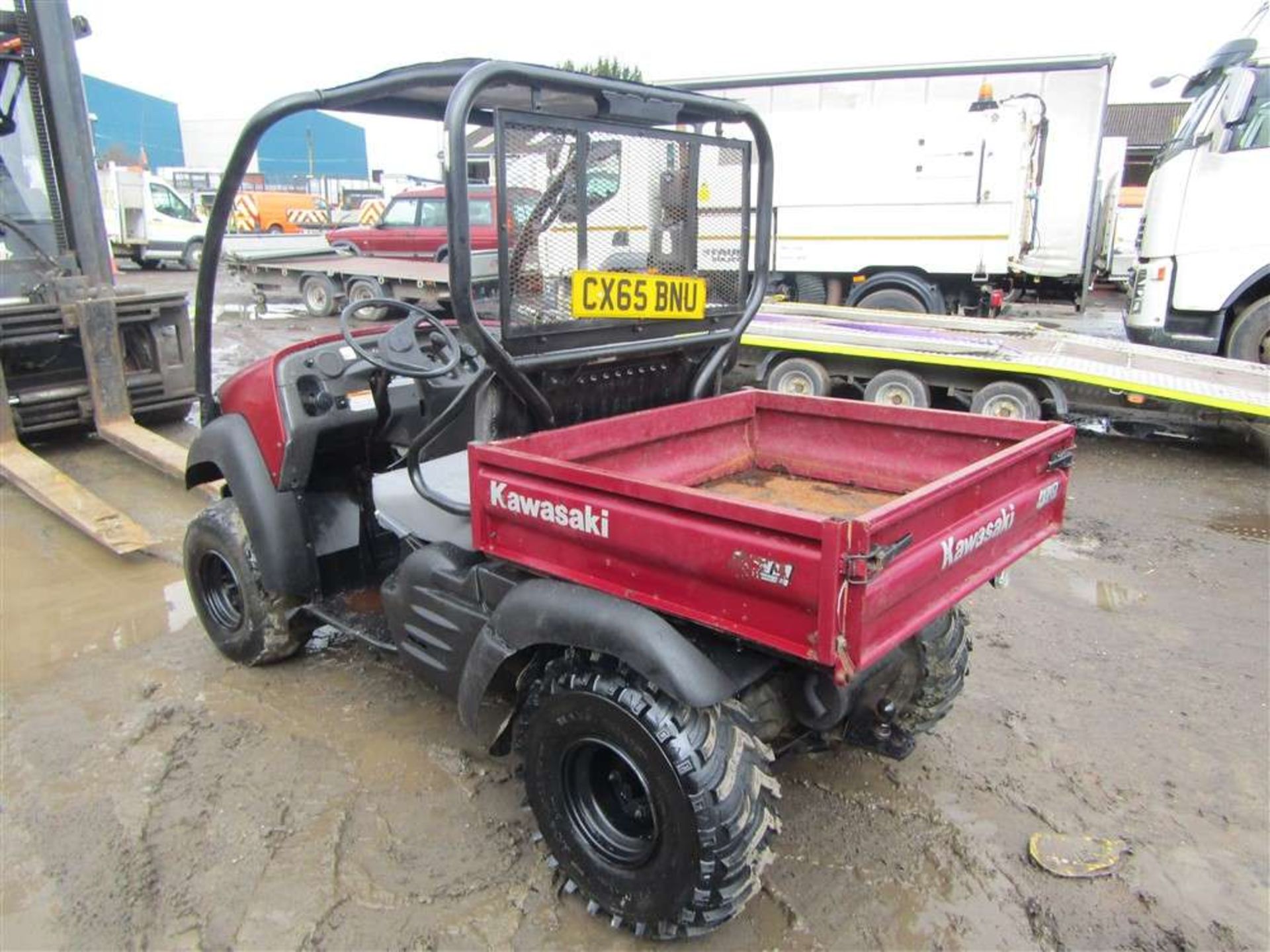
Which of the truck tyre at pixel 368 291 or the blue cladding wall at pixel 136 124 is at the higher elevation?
the blue cladding wall at pixel 136 124

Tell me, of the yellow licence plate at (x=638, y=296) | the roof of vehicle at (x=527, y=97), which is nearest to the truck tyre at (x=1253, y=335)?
the roof of vehicle at (x=527, y=97)

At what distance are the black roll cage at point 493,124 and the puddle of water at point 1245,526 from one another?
13.2 ft

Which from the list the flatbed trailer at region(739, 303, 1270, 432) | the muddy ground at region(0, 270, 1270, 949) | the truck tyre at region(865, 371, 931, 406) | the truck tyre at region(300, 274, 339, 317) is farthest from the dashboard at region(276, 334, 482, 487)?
the truck tyre at region(300, 274, 339, 317)

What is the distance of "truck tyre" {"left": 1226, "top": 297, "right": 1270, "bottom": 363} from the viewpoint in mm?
Result: 7914

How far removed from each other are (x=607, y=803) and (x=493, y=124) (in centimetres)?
199

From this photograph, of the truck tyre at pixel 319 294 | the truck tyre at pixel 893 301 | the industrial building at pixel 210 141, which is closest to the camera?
the truck tyre at pixel 893 301

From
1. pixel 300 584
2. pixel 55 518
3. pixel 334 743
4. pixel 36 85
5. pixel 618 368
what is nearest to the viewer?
pixel 618 368

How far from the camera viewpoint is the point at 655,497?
6.78 feet

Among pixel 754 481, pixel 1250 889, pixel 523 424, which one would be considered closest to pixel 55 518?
pixel 523 424

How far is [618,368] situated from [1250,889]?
240 cm

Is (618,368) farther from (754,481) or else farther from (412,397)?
(412,397)

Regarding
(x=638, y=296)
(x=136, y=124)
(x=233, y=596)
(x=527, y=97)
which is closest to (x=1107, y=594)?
(x=638, y=296)

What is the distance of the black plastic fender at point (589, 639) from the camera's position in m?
2.03

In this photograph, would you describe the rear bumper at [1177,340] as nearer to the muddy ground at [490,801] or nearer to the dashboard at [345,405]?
the muddy ground at [490,801]
